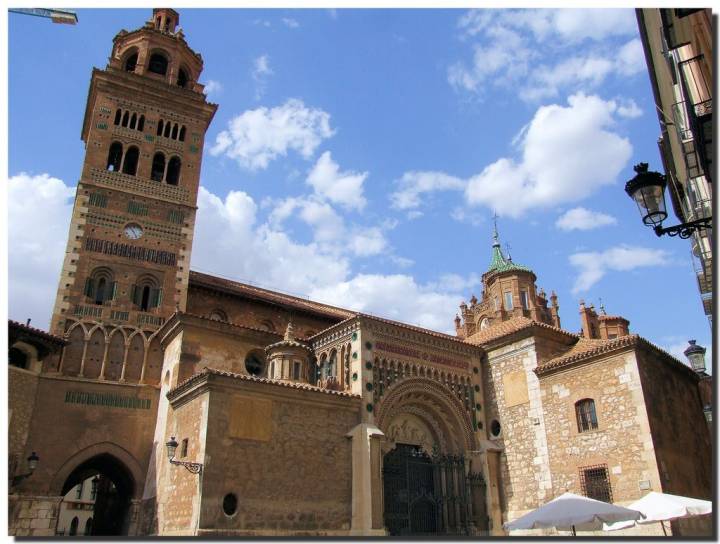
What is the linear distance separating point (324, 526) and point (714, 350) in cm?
1273

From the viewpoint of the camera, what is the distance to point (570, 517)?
11.1m

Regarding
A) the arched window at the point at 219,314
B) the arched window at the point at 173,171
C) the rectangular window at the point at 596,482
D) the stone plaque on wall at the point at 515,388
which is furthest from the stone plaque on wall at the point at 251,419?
the arched window at the point at 173,171

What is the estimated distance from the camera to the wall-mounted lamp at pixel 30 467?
1795 cm

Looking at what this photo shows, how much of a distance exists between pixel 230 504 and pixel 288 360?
565cm

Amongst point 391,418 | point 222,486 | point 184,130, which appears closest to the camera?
point 222,486

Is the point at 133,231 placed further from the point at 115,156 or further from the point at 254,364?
the point at 254,364

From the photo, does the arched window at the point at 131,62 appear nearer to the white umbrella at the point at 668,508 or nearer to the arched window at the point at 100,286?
the arched window at the point at 100,286

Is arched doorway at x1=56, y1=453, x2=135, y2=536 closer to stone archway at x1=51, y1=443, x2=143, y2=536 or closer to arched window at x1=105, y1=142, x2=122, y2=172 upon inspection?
stone archway at x1=51, y1=443, x2=143, y2=536

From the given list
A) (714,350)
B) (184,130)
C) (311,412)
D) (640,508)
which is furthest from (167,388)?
(714,350)

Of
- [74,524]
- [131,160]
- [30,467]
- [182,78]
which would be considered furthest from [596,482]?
[74,524]

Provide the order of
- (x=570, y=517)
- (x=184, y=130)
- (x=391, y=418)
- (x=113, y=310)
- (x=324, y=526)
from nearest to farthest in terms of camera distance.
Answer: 1. (x=570, y=517)
2. (x=324, y=526)
3. (x=391, y=418)
4. (x=113, y=310)
5. (x=184, y=130)

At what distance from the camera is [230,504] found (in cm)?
1593

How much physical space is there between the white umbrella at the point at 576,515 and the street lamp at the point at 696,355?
722 cm

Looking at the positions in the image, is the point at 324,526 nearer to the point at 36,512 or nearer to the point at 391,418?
the point at 391,418
